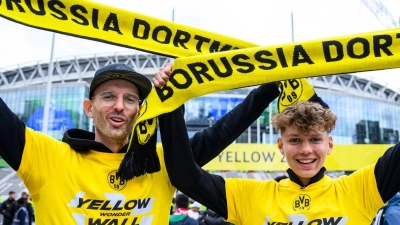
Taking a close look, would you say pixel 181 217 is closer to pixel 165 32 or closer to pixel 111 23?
pixel 165 32

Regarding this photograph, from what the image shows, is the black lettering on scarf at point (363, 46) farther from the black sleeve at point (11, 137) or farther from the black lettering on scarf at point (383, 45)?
the black sleeve at point (11, 137)

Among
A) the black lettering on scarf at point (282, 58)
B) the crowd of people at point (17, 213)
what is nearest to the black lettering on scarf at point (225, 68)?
the black lettering on scarf at point (282, 58)

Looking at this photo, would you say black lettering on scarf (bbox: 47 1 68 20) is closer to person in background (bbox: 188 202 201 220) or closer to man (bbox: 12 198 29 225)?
person in background (bbox: 188 202 201 220)

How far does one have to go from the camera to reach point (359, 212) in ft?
7.14

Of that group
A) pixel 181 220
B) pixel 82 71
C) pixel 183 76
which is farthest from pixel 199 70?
pixel 82 71

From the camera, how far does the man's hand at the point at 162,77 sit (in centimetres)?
216

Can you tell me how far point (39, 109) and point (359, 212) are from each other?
2230 inches

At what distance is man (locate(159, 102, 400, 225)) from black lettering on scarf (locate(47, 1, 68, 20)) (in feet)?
3.03

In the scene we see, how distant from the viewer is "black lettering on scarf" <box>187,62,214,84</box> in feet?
7.33

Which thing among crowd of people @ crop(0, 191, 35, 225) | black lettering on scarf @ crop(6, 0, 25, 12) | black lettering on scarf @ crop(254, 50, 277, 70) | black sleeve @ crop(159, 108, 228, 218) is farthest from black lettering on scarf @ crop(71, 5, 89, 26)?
crowd of people @ crop(0, 191, 35, 225)

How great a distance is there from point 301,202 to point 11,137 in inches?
60.9

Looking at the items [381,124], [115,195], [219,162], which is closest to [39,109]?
Result: [219,162]

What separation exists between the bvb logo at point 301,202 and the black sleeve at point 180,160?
466mm

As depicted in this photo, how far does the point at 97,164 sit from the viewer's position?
2.22 metres
